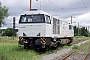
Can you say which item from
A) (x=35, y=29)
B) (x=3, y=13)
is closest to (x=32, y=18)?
(x=35, y=29)

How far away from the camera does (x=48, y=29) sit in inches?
645

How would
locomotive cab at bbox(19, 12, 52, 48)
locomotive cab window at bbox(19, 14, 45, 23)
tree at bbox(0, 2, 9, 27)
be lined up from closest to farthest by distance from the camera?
locomotive cab at bbox(19, 12, 52, 48) < locomotive cab window at bbox(19, 14, 45, 23) < tree at bbox(0, 2, 9, 27)

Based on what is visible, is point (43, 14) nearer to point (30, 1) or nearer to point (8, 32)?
point (30, 1)

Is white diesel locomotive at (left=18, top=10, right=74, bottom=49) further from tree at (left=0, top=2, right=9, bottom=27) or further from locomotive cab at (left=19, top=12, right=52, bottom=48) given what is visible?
tree at (left=0, top=2, right=9, bottom=27)

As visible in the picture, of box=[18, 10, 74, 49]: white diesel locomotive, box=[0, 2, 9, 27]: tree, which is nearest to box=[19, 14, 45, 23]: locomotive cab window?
box=[18, 10, 74, 49]: white diesel locomotive

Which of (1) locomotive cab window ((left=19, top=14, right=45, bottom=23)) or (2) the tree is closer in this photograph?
Answer: (1) locomotive cab window ((left=19, top=14, right=45, bottom=23))

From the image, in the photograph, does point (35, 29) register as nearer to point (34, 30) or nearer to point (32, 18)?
point (34, 30)

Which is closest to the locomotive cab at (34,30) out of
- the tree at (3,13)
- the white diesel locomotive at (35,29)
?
the white diesel locomotive at (35,29)

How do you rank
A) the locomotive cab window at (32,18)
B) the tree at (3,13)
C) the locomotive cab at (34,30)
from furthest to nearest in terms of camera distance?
the tree at (3,13) < the locomotive cab window at (32,18) < the locomotive cab at (34,30)

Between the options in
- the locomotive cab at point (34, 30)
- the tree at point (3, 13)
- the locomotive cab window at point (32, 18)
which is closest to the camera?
the locomotive cab at point (34, 30)

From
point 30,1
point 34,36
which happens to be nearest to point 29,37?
point 34,36

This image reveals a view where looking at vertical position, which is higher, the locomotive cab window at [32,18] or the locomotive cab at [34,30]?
the locomotive cab window at [32,18]

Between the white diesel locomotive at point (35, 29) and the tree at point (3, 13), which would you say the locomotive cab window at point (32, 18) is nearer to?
the white diesel locomotive at point (35, 29)

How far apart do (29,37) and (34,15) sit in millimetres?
1968
